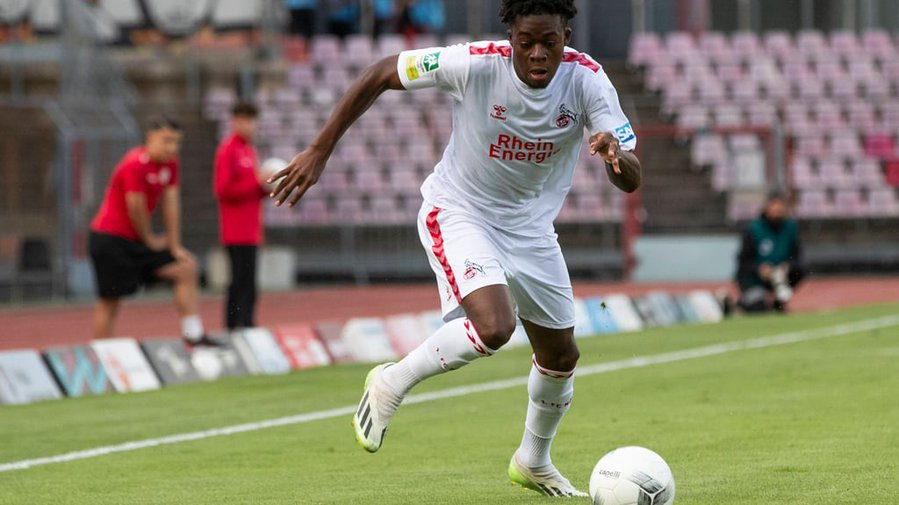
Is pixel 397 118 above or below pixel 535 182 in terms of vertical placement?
below

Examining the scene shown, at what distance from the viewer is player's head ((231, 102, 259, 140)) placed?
46.0 feet

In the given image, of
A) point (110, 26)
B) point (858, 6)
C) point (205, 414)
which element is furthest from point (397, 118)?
point (205, 414)

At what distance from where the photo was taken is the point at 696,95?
29.7 meters

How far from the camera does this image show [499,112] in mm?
6812

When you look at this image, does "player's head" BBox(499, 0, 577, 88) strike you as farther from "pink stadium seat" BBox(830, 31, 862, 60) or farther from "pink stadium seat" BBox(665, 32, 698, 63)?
"pink stadium seat" BBox(830, 31, 862, 60)

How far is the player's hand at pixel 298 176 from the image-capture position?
6.46 meters

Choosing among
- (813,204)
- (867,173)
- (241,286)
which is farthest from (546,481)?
(867,173)

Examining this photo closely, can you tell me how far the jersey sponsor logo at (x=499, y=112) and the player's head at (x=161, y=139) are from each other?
6700mm

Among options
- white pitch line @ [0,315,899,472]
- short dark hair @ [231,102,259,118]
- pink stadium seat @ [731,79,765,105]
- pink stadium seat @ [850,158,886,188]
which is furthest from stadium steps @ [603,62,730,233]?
short dark hair @ [231,102,259,118]

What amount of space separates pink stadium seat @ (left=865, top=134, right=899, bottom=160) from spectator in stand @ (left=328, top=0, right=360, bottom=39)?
1047cm

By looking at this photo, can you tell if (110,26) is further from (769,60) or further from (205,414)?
(205,414)

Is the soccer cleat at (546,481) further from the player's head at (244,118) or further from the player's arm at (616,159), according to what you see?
the player's head at (244,118)

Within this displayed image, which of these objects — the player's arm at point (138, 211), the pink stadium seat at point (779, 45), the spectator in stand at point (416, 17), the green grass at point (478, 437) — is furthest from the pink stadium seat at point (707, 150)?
the player's arm at point (138, 211)

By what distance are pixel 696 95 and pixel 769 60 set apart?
197 centimetres
